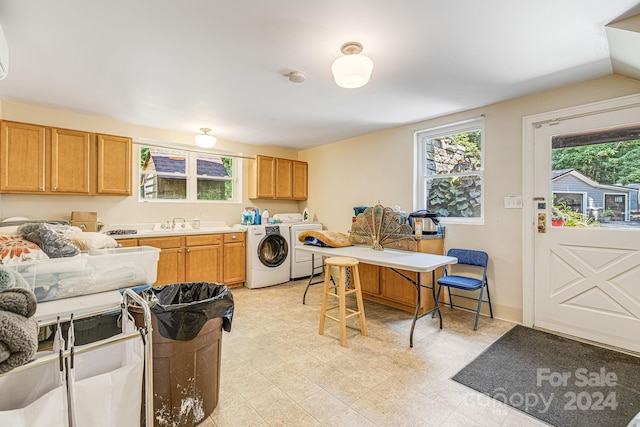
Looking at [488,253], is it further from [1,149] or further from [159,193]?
[1,149]

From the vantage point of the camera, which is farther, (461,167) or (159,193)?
(159,193)

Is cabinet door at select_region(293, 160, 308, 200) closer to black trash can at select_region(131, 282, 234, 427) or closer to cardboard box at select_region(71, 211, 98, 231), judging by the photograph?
cardboard box at select_region(71, 211, 98, 231)

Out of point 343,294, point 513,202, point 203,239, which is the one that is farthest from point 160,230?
point 513,202

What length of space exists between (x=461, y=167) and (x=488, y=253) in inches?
44.4

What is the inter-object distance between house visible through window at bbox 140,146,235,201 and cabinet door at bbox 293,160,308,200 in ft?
3.78

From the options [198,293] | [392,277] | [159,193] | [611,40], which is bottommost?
[392,277]

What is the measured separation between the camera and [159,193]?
173 inches

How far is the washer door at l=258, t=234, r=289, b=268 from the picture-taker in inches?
182

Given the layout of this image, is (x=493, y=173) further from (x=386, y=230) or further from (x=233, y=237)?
(x=233, y=237)

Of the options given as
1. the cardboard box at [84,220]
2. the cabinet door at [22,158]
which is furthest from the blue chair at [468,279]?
the cabinet door at [22,158]

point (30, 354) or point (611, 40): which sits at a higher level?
point (611, 40)

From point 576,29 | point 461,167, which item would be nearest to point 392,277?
point 461,167

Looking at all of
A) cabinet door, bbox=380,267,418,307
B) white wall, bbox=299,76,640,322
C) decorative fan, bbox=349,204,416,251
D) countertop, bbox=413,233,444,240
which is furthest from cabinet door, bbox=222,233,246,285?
countertop, bbox=413,233,444,240

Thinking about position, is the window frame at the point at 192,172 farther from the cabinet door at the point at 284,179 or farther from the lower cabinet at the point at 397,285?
the lower cabinet at the point at 397,285
